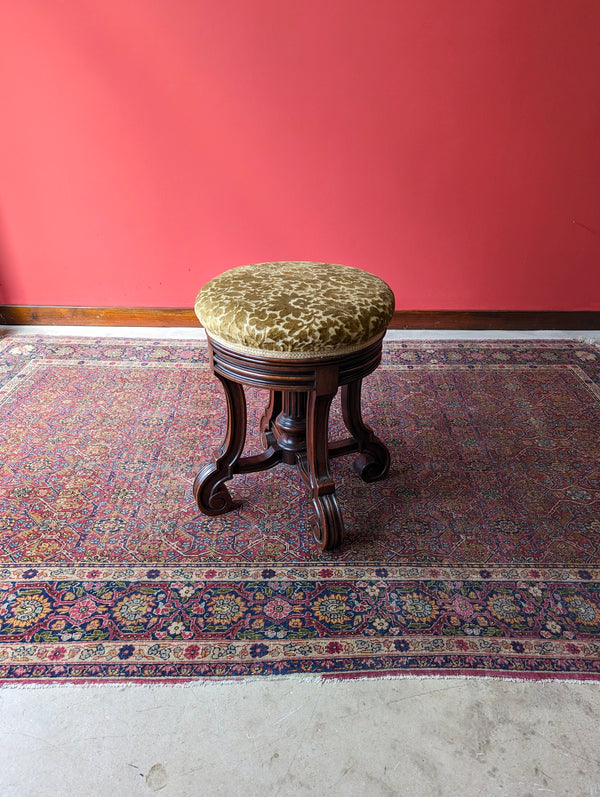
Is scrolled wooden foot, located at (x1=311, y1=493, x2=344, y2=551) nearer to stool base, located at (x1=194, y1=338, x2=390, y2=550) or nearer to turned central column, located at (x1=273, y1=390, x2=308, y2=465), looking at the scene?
stool base, located at (x1=194, y1=338, x2=390, y2=550)

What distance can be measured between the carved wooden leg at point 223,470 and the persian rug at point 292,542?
62 mm

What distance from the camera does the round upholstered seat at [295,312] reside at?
1.44 metres

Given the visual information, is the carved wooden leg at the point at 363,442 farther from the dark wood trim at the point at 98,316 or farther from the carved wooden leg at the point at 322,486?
the dark wood trim at the point at 98,316

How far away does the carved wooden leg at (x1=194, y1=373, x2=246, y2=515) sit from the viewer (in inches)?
69.5

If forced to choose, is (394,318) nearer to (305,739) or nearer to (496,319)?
(496,319)

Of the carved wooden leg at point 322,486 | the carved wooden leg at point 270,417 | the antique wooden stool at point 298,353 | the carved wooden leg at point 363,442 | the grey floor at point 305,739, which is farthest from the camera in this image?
the carved wooden leg at point 270,417

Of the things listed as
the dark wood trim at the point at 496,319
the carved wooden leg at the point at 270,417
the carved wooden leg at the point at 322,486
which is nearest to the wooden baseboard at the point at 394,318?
the dark wood trim at the point at 496,319

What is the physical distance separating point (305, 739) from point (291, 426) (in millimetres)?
917

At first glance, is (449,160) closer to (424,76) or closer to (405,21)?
(424,76)

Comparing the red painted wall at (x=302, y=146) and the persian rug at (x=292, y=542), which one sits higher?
the red painted wall at (x=302, y=146)

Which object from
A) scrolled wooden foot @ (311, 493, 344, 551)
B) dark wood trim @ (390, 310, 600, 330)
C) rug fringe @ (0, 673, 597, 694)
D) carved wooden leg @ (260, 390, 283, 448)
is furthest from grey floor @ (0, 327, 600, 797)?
dark wood trim @ (390, 310, 600, 330)

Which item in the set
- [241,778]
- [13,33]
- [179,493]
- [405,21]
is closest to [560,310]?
[405,21]

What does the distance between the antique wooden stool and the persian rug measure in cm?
14

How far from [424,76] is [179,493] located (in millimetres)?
2108
